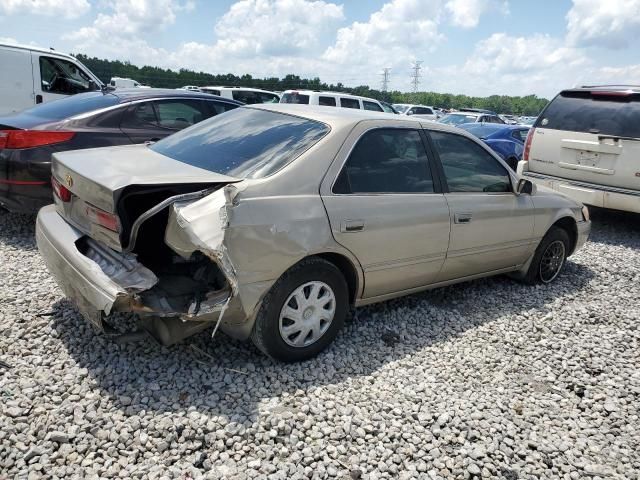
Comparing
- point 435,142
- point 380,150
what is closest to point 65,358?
point 380,150

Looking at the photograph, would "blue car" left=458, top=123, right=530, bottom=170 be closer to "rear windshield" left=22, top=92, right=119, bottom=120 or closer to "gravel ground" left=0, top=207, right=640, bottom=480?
"gravel ground" left=0, top=207, right=640, bottom=480

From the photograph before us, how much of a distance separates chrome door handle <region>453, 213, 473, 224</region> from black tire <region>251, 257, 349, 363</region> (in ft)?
3.76

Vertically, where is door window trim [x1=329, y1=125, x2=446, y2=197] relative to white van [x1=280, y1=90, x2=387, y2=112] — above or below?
below

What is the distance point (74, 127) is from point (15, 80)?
211 inches

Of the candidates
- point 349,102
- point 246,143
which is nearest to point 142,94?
point 246,143

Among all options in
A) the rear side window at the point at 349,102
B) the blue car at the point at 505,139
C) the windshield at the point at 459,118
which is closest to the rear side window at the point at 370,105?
the rear side window at the point at 349,102

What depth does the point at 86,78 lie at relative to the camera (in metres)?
9.95

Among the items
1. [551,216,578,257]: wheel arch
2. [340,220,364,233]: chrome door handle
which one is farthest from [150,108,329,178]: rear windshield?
[551,216,578,257]: wheel arch

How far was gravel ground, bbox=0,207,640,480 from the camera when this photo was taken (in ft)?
8.26

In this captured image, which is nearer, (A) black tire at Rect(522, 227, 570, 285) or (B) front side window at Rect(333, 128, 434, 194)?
(B) front side window at Rect(333, 128, 434, 194)

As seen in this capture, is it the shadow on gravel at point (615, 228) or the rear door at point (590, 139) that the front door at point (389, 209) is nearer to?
the rear door at point (590, 139)

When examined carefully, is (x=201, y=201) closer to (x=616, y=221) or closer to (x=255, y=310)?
(x=255, y=310)

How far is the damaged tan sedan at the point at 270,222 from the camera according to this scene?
2.84 m

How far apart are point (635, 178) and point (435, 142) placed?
4.20 meters
